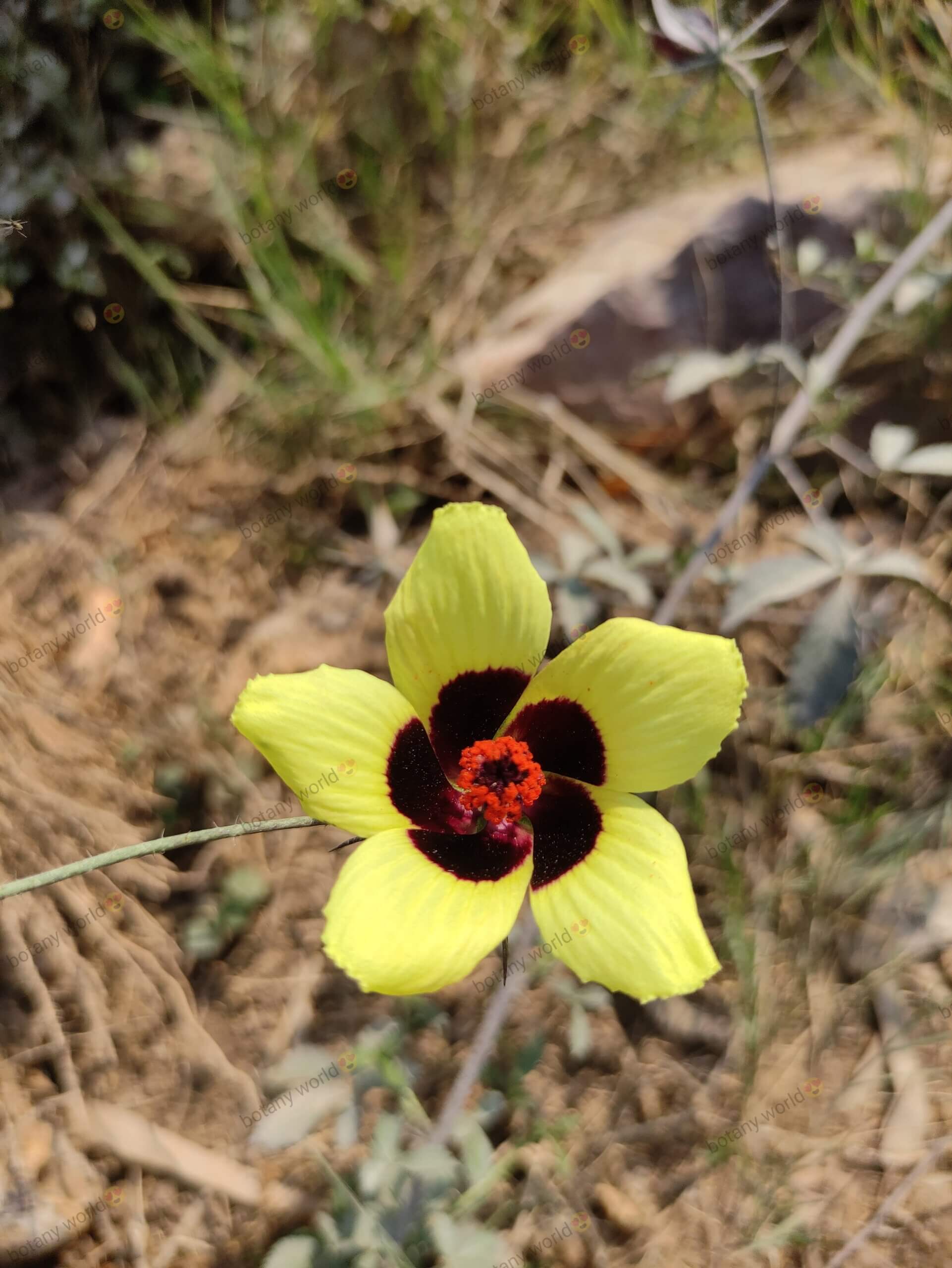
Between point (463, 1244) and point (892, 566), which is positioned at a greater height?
point (892, 566)

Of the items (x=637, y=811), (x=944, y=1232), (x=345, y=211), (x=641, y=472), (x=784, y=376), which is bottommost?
(x=944, y=1232)

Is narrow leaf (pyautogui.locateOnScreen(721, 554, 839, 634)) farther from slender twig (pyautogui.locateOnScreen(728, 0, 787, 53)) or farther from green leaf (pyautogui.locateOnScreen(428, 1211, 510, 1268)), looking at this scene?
green leaf (pyautogui.locateOnScreen(428, 1211, 510, 1268))

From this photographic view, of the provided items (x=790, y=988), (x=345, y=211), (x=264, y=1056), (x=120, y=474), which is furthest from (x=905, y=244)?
(x=264, y=1056)

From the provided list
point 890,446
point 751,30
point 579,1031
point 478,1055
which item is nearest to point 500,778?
point 478,1055

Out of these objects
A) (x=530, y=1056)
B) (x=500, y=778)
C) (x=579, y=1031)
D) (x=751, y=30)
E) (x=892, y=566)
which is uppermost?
(x=751, y=30)

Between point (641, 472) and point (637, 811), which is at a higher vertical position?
point (637, 811)

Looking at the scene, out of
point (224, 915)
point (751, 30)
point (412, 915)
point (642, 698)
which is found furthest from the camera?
point (224, 915)

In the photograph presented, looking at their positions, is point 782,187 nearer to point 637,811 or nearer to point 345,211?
point 345,211

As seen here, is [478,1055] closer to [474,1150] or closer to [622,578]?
[474,1150]

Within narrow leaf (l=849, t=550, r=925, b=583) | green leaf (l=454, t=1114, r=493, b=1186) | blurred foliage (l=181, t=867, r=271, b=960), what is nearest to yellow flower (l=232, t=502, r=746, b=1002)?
green leaf (l=454, t=1114, r=493, b=1186)
